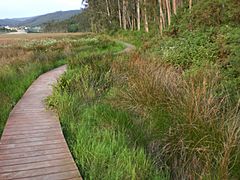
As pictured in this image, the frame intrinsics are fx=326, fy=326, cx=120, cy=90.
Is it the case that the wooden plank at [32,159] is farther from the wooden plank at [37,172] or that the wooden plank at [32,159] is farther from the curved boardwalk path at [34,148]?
the wooden plank at [37,172]

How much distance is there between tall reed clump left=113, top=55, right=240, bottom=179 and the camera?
370 centimetres

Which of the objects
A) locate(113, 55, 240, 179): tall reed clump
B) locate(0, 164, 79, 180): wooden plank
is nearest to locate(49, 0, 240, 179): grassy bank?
locate(113, 55, 240, 179): tall reed clump

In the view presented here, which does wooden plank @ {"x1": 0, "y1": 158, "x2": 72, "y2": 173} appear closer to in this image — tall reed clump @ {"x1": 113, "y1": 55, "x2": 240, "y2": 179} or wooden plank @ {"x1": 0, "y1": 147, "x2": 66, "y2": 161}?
wooden plank @ {"x1": 0, "y1": 147, "x2": 66, "y2": 161}

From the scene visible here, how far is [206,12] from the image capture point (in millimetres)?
16375

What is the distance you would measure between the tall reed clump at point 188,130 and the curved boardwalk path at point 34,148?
1.24 m

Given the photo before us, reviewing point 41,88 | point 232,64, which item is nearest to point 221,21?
point 232,64

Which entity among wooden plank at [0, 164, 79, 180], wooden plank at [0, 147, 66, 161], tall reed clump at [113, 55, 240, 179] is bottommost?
wooden plank at [0, 164, 79, 180]

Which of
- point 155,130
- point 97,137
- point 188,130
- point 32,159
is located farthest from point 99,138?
point 188,130

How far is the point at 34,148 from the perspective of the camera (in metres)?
4.87

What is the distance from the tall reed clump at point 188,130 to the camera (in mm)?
3697

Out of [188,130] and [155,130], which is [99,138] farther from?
[188,130]

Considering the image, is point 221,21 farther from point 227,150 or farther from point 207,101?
point 227,150

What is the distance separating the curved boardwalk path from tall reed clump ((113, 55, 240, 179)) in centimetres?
124

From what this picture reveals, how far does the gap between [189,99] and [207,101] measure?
236mm
